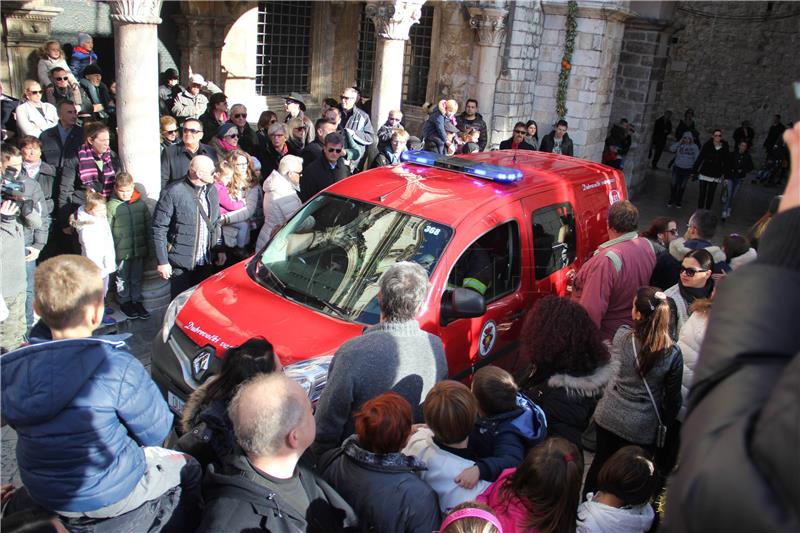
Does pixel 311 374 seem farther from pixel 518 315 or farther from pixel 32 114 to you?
pixel 32 114

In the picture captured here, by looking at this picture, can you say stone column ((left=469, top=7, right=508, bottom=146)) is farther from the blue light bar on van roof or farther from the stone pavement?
the blue light bar on van roof

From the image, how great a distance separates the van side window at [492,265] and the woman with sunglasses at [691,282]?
1.19 meters

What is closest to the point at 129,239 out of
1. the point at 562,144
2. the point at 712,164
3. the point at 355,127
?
the point at 355,127

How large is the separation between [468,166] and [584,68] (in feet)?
28.7

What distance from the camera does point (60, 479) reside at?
227 cm

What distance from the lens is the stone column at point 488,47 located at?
42.6 ft

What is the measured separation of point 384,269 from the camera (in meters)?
4.68

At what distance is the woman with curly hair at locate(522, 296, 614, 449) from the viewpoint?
3.49 metres

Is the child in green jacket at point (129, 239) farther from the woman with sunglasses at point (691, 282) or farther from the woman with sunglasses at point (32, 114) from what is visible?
the woman with sunglasses at point (691, 282)

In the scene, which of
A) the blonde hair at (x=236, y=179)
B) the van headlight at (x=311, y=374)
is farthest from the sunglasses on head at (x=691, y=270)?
the blonde hair at (x=236, y=179)

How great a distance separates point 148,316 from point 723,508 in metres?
6.54

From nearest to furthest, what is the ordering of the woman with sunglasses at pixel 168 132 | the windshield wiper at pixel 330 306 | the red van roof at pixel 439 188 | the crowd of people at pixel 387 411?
the crowd of people at pixel 387 411, the windshield wiper at pixel 330 306, the red van roof at pixel 439 188, the woman with sunglasses at pixel 168 132

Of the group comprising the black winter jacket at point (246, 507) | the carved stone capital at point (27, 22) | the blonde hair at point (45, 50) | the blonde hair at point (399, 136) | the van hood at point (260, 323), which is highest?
the carved stone capital at point (27, 22)

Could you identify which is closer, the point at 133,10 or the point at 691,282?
the point at 691,282
